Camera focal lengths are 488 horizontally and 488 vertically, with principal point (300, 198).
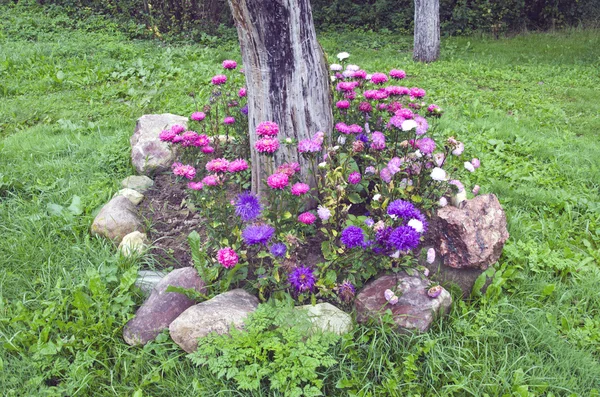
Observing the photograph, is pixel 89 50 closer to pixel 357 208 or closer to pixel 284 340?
pixel 357 208

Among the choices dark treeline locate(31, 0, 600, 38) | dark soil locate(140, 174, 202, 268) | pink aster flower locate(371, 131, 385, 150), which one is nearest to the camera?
pink aster flower locate(371, 131, 385, 150)

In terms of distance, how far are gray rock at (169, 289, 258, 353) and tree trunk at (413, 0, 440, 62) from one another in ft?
24.7

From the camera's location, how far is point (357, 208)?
325 cm

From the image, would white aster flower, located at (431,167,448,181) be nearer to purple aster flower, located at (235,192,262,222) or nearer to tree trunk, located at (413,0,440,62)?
purple aster flower, located at (235,192,262,222)

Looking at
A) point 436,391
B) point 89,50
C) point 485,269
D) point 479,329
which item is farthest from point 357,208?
point 89,50

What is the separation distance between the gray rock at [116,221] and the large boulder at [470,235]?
→ 6.46 feet

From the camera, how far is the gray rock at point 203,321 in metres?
2.38

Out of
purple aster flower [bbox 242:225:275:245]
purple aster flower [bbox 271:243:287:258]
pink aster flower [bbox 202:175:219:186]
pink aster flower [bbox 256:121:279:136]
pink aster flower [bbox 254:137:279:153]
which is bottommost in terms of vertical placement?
purple aster flower [bbox 271:243:287:258]

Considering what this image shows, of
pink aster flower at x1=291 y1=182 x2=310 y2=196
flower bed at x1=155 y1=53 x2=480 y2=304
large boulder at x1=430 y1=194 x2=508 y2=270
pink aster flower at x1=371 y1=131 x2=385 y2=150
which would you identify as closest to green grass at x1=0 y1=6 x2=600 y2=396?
large boulder at x1=430 y1=194 x2=508 y2=270

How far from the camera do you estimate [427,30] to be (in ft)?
28.5

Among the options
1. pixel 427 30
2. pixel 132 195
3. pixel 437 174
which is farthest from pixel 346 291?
pixel 427 30

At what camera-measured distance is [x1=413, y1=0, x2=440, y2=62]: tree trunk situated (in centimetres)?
859

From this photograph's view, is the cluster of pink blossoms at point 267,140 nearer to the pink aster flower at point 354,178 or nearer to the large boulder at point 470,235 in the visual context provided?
the pink aster flower at point 354,178

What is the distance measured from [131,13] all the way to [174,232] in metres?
10.5
